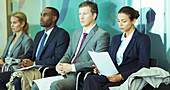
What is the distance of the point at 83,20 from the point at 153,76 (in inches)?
56.9

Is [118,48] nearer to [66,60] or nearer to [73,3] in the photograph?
[66,60]

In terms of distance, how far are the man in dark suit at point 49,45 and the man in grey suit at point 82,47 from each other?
0.18m

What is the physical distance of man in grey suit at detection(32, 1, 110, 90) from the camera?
12.0 ft

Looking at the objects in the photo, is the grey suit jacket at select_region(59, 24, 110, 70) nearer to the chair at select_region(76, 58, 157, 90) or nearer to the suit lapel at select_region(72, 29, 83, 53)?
the suit lapel at select_region(72, 29, 83, 53)

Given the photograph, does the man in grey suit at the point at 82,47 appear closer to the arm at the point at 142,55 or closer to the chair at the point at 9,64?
the arm at the point at 142,55

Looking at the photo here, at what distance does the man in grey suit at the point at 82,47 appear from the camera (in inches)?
143

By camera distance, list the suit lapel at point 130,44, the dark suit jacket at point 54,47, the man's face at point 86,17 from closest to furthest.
→ 1. the suit lapel at point 130,44
2. the man's face at point 86,17
3. the dark suit jacket at point 54,47

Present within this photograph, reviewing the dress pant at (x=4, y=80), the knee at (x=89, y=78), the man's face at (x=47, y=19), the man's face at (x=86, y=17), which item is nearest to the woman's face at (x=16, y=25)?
the man's face at (x=47, y=19)

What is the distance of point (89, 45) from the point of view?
3852mm

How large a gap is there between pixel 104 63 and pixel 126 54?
15.7 inches

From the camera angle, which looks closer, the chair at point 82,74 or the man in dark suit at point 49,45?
the chair at point 82,74

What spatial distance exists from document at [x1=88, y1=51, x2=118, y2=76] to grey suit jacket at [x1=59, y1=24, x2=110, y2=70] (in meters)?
0.49

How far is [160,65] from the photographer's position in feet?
12.6

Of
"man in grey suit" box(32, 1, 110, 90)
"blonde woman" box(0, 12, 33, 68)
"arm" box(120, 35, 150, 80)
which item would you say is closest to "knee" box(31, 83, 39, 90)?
"man in grey suit" box(32, 1, 110, 90)
